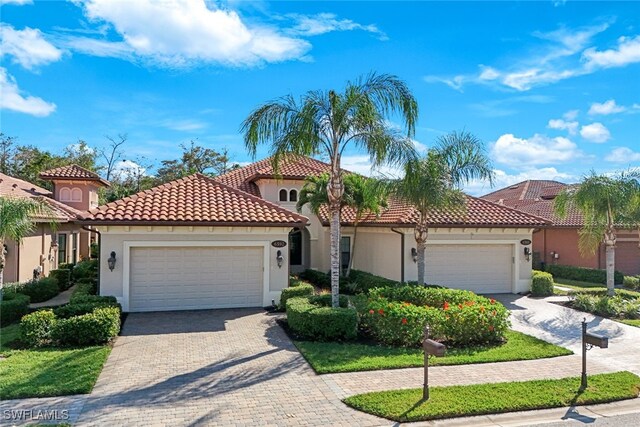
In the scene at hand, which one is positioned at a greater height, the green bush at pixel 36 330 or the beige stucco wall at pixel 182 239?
the beige stucco wall at pixel 182 239

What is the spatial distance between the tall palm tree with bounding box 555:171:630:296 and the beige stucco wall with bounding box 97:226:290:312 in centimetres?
1027

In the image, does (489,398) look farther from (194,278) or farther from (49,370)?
(194,278)

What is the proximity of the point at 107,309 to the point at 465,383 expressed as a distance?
26.4 ft

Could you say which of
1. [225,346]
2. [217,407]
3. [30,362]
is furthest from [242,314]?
[217,407]

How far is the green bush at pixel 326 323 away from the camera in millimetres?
10164

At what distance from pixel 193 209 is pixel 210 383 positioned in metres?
7.35

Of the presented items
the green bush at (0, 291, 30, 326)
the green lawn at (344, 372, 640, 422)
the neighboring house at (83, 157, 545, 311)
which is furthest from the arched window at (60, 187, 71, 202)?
the green lawn at (344, 372, 640, 422)

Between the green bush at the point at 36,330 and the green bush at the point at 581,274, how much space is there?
2296 centimetres

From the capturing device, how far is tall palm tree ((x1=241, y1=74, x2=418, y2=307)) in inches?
446

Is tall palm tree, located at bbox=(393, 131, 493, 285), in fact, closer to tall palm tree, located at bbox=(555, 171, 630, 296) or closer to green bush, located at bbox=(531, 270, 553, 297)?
tall palm tree, located at bbox=(555, 171, 630, 296)

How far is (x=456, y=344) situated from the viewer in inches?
395

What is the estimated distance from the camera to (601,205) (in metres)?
15.1

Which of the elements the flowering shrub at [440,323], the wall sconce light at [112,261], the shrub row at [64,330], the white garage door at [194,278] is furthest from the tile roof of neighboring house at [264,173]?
the shrub row at [64,330]

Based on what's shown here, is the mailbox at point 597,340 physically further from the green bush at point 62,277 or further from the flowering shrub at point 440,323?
the green bush at point 62,277
